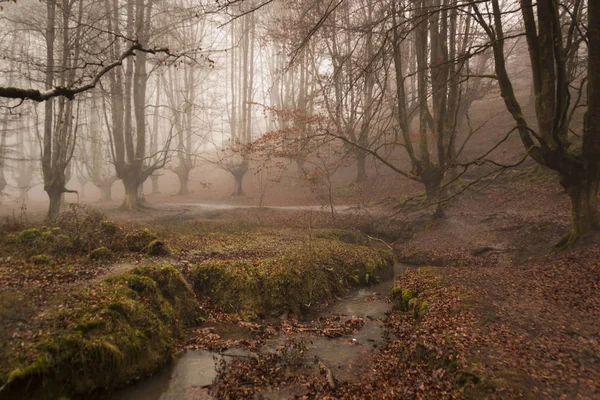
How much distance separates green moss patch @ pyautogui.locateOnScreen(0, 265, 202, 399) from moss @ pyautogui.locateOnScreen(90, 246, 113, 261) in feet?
4.57

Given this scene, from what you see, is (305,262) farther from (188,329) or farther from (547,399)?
(547,399)

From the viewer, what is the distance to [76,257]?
730cm

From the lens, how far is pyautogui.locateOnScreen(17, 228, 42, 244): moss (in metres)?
7.71

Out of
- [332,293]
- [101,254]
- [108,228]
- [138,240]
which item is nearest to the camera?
[101,254]

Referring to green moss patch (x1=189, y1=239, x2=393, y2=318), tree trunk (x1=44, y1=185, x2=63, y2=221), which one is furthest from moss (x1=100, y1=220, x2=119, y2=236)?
tree trunk (x1=44, y1=185, x2=63, y2=221)

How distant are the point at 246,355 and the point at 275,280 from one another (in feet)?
7.26

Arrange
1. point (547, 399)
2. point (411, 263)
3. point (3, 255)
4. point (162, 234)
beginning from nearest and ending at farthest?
1. point (547, 399)
2. point (3, 255)
3. point (162, 234)
4. point (411, 263)

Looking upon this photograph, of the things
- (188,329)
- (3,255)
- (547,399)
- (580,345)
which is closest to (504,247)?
(580,345)

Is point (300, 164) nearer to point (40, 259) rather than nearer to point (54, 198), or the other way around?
point (54, 198)

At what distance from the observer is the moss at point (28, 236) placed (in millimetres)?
7715

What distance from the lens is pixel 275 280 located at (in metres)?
7.68

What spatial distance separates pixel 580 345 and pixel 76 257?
826 cm

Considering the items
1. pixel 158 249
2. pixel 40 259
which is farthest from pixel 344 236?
pixel 40 259

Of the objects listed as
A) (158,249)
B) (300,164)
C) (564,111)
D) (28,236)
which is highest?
(300,164)
